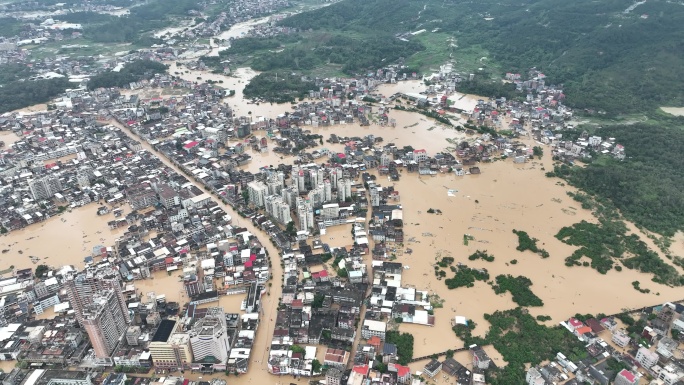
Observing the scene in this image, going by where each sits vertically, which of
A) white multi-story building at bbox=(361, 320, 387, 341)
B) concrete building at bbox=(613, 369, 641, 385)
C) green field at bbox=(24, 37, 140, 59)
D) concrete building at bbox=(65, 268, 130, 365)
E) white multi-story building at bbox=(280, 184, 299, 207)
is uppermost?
green field at bbox=(24, 37, 140, 59)

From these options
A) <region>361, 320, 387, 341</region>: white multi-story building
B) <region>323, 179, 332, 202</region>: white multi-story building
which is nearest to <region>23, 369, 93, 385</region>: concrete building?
<region>361, 320, 387, 341</region>: white multi-story building

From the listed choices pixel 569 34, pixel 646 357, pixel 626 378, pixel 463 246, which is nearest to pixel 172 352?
pixel 463 246

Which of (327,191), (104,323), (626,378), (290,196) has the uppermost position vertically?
(104,323)

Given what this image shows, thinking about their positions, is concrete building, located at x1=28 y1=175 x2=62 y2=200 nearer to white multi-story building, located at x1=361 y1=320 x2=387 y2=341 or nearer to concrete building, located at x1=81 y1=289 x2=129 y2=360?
concrete building, located at x1=81 y1=289 x2=129 y2=360

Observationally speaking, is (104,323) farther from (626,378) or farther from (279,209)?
(626,378)

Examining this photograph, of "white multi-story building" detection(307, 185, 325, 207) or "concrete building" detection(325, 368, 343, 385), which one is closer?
"concrete building" detection(325, 368, 343, 385)

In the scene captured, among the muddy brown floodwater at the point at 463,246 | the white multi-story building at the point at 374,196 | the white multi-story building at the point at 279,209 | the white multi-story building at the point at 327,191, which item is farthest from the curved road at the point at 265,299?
the white multi-story building at the point at 374,196

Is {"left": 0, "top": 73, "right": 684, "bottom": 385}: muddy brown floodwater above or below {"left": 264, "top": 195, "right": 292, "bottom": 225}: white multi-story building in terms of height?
below

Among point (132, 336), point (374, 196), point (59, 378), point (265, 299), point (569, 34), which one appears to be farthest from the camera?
point (569, 34)
